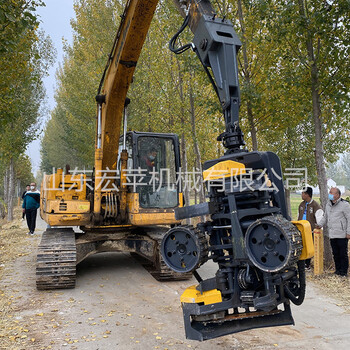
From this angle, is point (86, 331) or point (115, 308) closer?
point (86, 331)

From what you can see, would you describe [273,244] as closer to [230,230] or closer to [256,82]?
[230,230]

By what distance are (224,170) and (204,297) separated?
1233 millimetres

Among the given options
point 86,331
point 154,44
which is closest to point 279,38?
point 86,331

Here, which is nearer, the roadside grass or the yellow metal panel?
the roadside grass

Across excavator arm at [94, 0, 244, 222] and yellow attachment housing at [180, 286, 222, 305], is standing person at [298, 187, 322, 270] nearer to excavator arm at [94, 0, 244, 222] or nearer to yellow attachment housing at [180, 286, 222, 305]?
excavator arm at [94, 0, 244, 222]

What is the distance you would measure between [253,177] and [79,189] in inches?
218

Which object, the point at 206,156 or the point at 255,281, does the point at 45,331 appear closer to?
the point at 255,281

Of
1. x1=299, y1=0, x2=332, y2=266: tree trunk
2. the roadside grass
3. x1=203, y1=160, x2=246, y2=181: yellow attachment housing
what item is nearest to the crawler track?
the roadside grass

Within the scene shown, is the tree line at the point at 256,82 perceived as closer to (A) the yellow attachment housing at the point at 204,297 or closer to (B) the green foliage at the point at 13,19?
(B) the green foliage at the point at 13,19

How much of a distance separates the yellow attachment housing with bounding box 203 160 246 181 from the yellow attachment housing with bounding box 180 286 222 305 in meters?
1.10

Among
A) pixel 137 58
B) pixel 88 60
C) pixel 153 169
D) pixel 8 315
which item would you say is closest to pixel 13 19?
pixel 137 58

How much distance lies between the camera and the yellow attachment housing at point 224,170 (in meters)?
3.72

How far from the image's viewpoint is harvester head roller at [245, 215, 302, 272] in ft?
10.2

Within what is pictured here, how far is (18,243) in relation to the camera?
12883 millimetres
